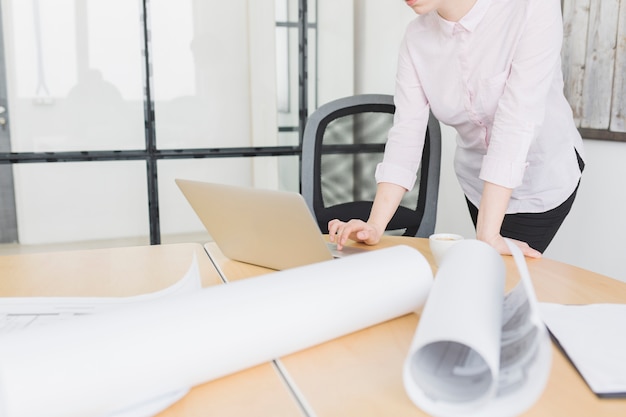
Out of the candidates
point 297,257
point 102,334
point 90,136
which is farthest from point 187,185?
point 90,136

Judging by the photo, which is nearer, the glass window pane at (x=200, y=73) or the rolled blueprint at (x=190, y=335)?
the rolled blueprint at (x=190, y=335)

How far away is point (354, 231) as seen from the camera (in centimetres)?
135

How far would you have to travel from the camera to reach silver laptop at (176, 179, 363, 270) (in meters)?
0.97

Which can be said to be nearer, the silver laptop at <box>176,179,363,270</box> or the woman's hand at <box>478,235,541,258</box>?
the silver laptop at <box>176,179,363,270</box>

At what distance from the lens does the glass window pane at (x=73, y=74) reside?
9.61 feet

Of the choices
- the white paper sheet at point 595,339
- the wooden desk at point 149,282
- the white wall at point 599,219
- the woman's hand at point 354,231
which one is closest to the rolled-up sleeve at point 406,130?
the woman's hand at point 354,231

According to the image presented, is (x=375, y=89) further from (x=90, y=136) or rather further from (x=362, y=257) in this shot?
(x=362, y=257)

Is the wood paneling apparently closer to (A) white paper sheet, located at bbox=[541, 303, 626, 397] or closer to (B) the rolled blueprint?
(A) white paper sheet, located at bbox=[541, 303, 626, 397]

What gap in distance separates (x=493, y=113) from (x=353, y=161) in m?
1.78

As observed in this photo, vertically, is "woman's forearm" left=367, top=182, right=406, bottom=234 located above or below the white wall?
above

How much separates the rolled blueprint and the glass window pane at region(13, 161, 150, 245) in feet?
8.68

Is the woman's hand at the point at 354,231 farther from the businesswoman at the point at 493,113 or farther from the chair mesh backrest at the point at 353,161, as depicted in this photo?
the chair mesh backrest at the point at 353,161

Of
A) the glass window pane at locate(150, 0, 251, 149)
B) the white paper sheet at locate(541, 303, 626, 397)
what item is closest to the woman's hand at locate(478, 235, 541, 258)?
the white paper sheet at locate(541, 303, 626, 397)

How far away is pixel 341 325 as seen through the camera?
72cm
